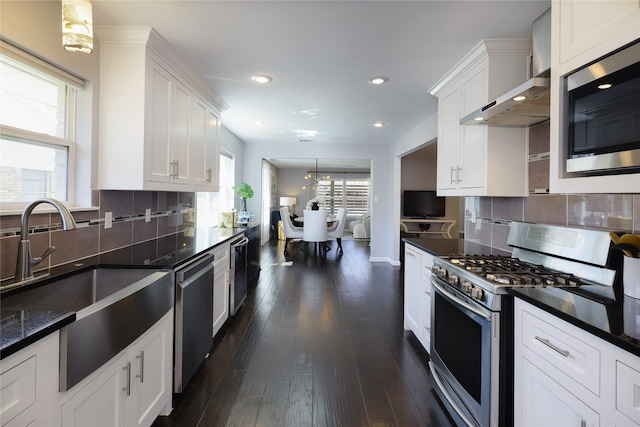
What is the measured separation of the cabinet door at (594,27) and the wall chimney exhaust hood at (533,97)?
0.17 m

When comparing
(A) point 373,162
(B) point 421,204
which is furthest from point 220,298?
(B) point 421,204

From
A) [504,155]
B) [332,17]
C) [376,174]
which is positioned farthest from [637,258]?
[376,174]

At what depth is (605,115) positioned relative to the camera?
1187mm

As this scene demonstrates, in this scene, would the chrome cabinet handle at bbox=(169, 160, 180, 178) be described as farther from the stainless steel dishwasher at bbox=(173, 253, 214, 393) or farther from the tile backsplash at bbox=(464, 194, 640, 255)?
the tile backsplash at bbox=(464, 194, 640, 255)

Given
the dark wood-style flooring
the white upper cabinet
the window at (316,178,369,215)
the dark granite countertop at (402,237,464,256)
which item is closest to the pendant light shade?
the white upper cabinet

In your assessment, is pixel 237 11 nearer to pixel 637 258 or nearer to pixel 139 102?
pixel 139 102

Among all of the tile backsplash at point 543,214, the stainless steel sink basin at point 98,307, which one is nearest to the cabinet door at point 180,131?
the stainless steel sink basin at point 98,307

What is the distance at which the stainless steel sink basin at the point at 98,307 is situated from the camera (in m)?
1.01

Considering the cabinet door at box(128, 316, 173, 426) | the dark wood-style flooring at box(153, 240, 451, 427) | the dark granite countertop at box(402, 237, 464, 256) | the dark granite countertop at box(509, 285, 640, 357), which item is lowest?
the dark wood-style flooring at box(153, 240, 451, 427)

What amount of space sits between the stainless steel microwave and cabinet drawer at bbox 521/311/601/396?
2.10 ft

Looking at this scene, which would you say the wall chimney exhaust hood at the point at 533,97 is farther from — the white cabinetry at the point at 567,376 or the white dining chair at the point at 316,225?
the white dining chair at the point at 316,225

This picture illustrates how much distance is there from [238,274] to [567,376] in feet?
9.04

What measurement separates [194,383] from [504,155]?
266 cm

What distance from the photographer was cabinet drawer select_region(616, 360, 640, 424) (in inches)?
32.5
